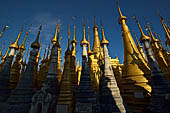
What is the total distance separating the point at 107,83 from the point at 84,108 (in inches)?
147

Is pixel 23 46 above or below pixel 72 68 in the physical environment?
above

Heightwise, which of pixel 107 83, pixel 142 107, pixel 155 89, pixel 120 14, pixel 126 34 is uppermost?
pixel 120 14

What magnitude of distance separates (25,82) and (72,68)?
773 centimetres

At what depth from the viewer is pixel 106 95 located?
32.0ft

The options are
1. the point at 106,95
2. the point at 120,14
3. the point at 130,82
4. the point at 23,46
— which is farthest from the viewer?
the point at 23,46

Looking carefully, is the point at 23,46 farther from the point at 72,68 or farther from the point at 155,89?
the point at 155,89

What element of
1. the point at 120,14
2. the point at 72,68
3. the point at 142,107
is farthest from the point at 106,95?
the point at 120,14

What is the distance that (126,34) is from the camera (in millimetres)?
16766

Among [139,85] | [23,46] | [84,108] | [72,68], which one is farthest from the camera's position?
[23,46]

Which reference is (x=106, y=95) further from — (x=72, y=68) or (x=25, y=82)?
(x=25, y=82)

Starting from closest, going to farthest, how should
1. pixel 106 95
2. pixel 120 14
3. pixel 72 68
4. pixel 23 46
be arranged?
pixel 106 95
pixel 72 68
pixel 120 14
pixel 23 46

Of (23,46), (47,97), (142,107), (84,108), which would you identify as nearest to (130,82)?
(142,107)

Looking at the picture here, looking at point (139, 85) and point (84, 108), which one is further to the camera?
point (139, 85)

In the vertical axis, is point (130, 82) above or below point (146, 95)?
above
